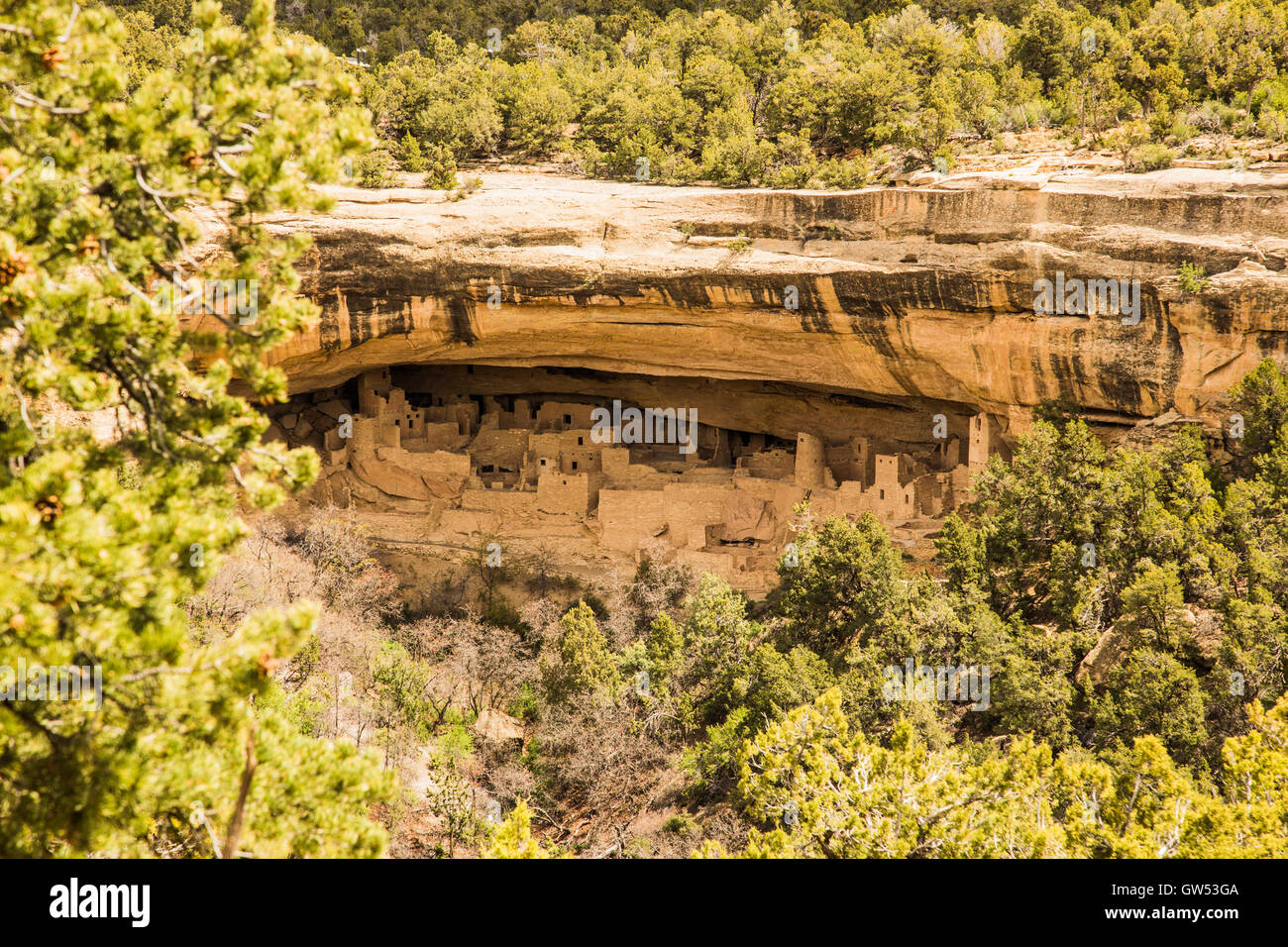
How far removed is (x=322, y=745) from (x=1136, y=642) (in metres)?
9.58

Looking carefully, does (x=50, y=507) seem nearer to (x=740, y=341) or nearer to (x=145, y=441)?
(x=145, y=441)

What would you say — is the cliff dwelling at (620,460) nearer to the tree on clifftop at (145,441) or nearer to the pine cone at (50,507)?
the tree on clifftop at (145,441)

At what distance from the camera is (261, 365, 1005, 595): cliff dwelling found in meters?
17.0

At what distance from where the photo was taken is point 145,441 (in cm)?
554

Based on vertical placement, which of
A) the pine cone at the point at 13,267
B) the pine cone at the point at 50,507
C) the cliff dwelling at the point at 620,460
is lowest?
the cliff dwelling at the point at 620,460

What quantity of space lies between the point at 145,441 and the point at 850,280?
10.9m

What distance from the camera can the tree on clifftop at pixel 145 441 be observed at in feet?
15.6

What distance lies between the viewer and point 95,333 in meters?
5.30

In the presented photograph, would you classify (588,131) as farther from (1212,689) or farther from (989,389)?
(1212,689)

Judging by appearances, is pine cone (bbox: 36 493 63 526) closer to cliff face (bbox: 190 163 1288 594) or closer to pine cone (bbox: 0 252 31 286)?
pine cone (bbox: 0 252 31 286)

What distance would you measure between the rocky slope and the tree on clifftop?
895 centimetres

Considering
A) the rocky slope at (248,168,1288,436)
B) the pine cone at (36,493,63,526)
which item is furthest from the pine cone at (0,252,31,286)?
the rocky slope at (248,168,1288,436)

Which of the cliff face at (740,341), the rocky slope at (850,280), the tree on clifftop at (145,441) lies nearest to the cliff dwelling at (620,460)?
the cliff face at (740,341)

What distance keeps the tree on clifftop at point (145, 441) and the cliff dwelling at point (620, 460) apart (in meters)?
11.6
